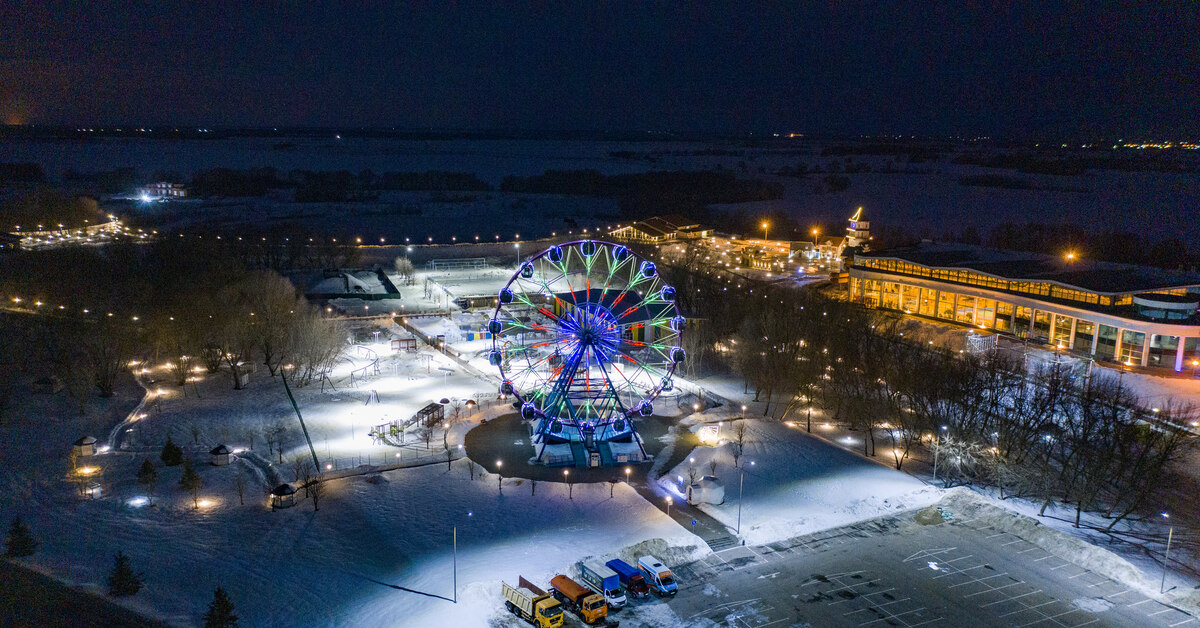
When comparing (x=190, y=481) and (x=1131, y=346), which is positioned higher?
(x=1131, y=346)

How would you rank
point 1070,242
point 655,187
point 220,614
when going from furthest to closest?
point 655,187
point 1070,242
point 220,614

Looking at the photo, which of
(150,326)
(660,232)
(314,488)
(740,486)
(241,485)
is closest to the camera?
(314,488)

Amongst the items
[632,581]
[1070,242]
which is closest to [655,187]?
[1070,242]

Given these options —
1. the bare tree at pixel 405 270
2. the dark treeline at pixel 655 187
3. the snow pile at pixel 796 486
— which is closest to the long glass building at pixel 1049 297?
the snow pile at pixel 796 486

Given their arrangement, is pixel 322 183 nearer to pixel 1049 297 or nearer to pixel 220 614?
pixel 1049 297

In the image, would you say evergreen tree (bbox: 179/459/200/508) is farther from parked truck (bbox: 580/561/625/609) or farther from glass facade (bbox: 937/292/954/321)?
glass facade (bbox: 937/292/954/321)

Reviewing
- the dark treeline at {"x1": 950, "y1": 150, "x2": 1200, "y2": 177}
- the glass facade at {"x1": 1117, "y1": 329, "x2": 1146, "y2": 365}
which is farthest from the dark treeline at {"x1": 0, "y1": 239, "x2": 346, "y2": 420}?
the dark treeline at {"x1": 950, "y1": 150, "x2": 1200, "y2": 177}

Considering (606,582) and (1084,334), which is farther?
(1084,334)
